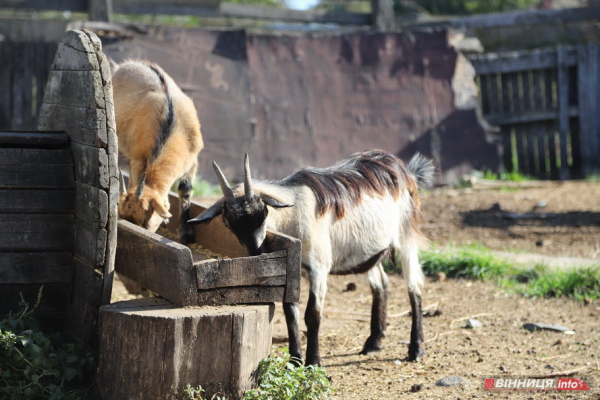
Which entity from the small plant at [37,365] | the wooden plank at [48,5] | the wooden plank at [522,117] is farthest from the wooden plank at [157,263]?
the wooden plank at [522,117]

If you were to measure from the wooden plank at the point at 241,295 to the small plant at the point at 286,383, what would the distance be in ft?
1.09

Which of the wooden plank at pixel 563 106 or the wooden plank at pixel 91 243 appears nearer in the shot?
the wooden plank at pixel 91 243

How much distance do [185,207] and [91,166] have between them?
6.92ft

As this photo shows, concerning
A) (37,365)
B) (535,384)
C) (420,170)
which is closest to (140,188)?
(37,365)

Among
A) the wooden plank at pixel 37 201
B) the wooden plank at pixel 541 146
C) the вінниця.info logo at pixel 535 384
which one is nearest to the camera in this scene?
the wooden plank at pixel 37 201

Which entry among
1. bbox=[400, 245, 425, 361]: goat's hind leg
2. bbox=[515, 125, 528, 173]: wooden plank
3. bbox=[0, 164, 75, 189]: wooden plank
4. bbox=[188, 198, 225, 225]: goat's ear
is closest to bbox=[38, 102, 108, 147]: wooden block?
bbox=[0, 164, 75, 189]: wooden plank

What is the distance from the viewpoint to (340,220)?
5.01 metres

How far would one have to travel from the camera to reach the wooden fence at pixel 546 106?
41.0 feet

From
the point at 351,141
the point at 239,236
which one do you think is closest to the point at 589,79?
the point at 351,141

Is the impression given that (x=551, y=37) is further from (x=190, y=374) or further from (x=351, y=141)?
(x=190, y=374)

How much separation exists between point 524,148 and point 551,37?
2651 mm

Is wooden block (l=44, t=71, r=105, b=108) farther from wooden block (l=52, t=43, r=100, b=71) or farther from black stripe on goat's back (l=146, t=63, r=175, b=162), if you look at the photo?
black stripe on goat's back (l=146, t=63, r=175, b=162)

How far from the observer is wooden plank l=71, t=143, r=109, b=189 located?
12.6 ft

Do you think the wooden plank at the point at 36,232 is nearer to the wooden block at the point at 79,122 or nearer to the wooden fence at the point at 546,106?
the wooden block at the point at 79,122
